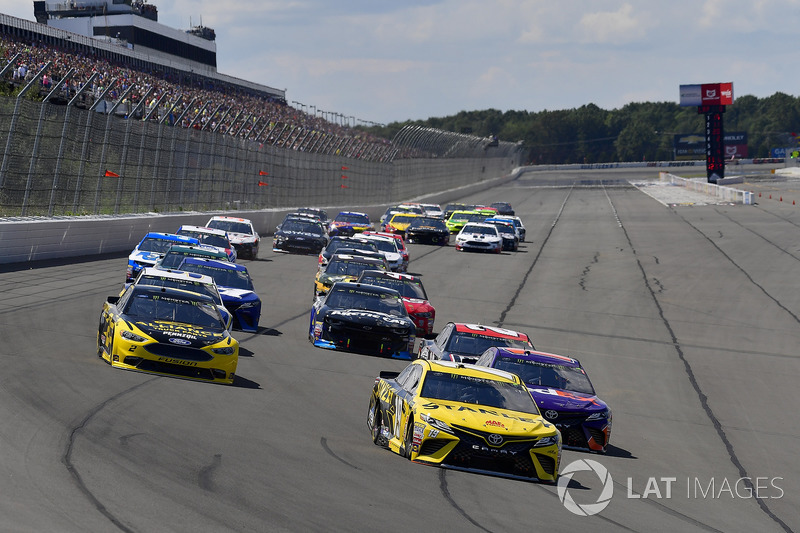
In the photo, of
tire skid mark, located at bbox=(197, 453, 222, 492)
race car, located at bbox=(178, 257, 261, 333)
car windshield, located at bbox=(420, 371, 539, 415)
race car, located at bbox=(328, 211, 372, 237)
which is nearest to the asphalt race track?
tire skid mark, located at bbox=(197, 453, 222, 492)

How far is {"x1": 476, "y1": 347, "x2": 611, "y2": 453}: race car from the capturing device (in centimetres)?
1259

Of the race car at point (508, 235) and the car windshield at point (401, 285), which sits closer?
the car windshield at point (401, 285)

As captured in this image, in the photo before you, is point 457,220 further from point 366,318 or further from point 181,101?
point 366,318

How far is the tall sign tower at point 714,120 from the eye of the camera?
96438 mm

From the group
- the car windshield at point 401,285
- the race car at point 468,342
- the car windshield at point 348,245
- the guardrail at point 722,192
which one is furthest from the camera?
the guardrail at point 722,192

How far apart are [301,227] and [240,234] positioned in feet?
14.8

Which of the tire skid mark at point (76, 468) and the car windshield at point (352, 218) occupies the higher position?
the car windshield at point (352, 218)

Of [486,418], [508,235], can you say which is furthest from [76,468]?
[508,235]

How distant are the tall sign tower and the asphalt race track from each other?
225ft

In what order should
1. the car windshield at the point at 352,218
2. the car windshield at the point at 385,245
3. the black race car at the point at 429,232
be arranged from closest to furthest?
the car windshield at the point at 385,245 → the black race car at the point at 429,232 → the car windshield at the point at 352,218

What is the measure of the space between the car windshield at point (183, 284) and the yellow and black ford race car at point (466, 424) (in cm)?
534

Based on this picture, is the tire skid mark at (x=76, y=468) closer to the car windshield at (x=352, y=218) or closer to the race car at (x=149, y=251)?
the race car at (x=149, y=251)

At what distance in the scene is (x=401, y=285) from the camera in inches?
847

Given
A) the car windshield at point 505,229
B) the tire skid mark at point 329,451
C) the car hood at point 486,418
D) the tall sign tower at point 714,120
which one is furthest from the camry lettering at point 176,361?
the tall sign tower at point 714,120
